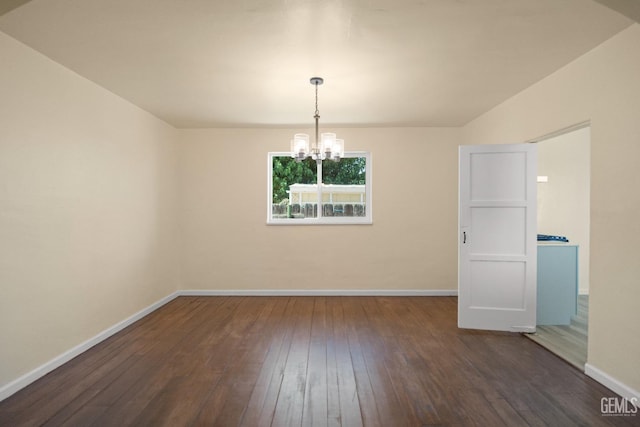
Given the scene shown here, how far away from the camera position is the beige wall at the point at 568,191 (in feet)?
16.4

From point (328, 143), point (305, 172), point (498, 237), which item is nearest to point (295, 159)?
point (328, 143)

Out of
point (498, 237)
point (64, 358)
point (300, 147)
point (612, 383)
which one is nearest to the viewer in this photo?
point (612, 383)

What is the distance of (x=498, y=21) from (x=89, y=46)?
2934 millimetres

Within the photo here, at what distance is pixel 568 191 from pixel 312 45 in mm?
4666

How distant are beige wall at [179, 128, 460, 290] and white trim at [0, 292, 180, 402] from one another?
1.33 m

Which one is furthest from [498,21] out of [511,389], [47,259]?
[47,259]

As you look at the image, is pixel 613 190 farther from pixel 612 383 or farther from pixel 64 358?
pixel 64 358

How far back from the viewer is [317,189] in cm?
522

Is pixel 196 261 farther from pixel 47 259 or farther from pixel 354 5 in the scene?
pixel 354 5

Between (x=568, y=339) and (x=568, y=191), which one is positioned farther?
(x=568, y=191)

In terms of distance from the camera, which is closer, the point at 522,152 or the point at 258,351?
the point at 258,351

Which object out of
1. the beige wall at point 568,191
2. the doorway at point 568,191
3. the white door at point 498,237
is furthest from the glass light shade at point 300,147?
the beige wall at point 568,191

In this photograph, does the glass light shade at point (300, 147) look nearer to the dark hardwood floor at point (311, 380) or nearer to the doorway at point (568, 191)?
the dark hardwood floor at point (311, 380)

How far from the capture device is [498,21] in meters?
2.19
